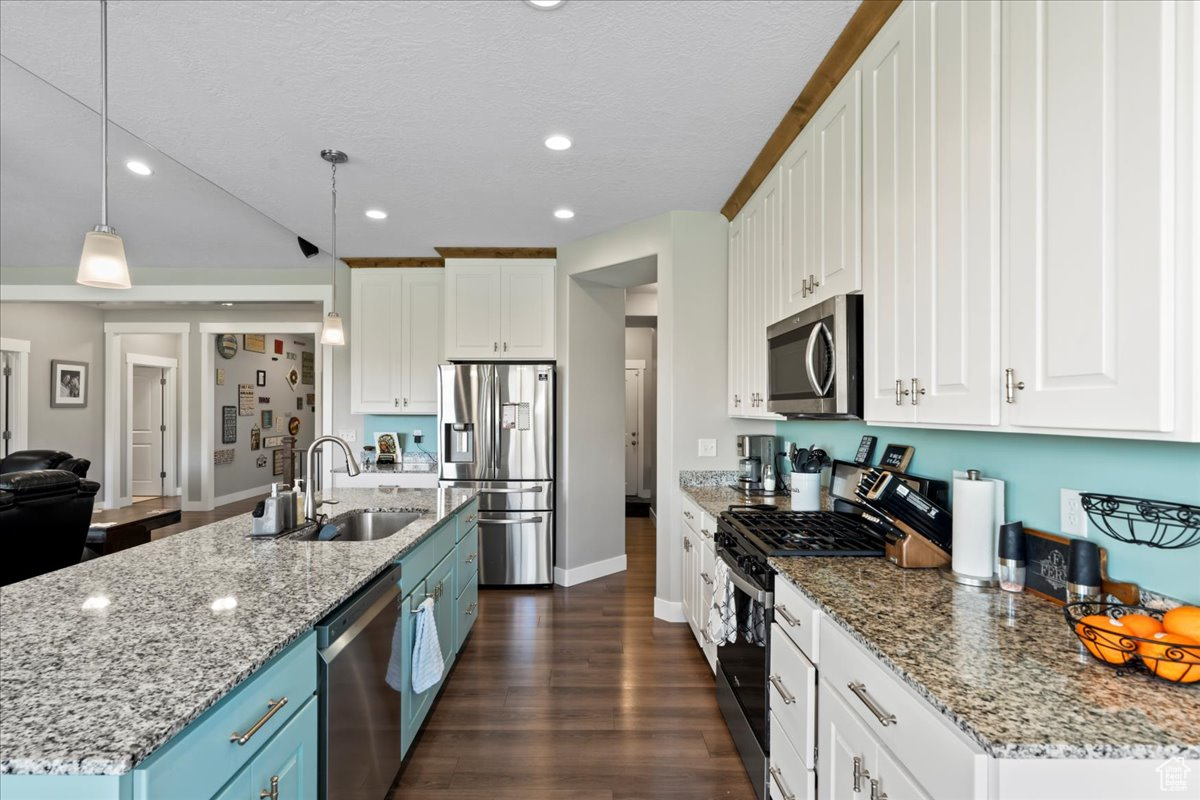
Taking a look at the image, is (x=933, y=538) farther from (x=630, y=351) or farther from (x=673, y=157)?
(x=630, y=351)

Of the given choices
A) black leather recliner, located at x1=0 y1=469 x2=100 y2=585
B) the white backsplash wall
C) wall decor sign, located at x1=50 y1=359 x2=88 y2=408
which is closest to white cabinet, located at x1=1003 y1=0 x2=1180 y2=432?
black leather recliner, located at x1=0 y1=469 x2=100 y2=585

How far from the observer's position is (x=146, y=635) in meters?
1.21

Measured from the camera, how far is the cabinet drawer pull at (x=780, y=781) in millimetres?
1646

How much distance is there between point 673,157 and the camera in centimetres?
290

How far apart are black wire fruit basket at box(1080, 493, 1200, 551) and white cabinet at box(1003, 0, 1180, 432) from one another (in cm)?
30

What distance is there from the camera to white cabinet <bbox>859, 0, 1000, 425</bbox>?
1307mm

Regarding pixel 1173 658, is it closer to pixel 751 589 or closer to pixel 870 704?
pixel 870 704

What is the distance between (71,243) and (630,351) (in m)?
5.48

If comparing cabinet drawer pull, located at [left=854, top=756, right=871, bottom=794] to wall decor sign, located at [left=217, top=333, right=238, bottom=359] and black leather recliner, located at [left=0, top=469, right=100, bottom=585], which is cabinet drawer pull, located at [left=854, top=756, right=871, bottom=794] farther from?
wall decor sign, located at [left=217, top=333, right=238, bottom=359]

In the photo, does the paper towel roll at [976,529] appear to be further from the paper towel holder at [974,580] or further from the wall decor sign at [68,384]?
the wall decor sign at [68,384]

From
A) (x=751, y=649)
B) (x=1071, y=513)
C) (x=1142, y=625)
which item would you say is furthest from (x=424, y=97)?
(x=1142, y=625)

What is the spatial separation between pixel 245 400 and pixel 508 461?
18.6 feet

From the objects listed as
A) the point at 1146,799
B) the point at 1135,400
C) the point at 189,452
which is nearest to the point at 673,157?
the point at 1135,400

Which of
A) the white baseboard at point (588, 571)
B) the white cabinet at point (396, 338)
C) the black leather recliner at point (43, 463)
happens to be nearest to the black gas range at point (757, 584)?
the white baseboard at point (588, 571)
